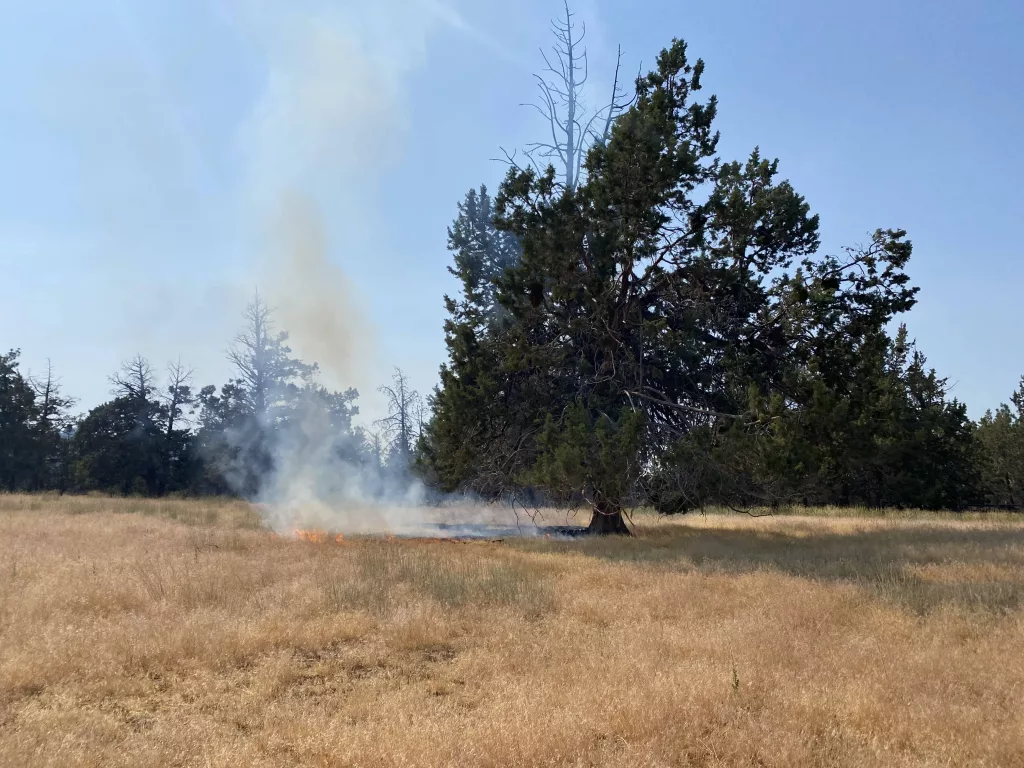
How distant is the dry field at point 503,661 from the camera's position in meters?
4.12

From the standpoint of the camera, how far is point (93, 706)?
4832 mm

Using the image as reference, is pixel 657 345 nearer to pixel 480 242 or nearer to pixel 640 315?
pixel 640 315

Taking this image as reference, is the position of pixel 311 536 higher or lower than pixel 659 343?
lower

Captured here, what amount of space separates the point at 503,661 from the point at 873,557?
9628 mm

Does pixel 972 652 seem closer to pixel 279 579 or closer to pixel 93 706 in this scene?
pixel 93 706

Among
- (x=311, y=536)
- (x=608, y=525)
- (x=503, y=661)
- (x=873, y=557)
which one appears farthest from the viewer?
(x=608, y=525)

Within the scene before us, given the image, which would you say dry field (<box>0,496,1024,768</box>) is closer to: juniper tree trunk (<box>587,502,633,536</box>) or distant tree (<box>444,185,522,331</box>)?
juniper tree trunk (<box>587,502,633,536</box>)

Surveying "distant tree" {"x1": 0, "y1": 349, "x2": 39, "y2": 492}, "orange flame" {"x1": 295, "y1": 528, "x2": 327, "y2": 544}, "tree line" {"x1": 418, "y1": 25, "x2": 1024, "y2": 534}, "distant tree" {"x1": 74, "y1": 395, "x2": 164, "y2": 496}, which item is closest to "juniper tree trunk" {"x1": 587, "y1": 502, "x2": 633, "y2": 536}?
"tree line" {"x1": 418, "y1": 25, "x2": 1024, "y2": 534}

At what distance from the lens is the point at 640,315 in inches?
664

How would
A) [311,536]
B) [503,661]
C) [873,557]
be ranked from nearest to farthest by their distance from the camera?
[503,661] → [873,557] → [311,536]

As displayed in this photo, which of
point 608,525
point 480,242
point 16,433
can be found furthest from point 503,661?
point 16,433

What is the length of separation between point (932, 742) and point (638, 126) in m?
13.7

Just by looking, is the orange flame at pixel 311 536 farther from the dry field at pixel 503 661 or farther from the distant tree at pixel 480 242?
the distant tree at pixel 480 242

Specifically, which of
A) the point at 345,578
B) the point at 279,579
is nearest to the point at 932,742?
the point at 345,578
